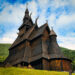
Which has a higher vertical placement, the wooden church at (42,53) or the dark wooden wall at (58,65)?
the wooden church at (42,53)

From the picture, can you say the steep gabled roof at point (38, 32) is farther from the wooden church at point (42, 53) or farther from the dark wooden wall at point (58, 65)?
the dark wooden wall at point (58, 65)

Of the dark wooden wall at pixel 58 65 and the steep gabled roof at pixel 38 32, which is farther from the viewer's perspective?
the steep gabled roof at pixel 38 32

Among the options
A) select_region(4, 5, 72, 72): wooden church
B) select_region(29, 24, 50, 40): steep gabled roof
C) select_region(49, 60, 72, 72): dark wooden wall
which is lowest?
select_region(49, 60, 72, 72): dark wooden wall

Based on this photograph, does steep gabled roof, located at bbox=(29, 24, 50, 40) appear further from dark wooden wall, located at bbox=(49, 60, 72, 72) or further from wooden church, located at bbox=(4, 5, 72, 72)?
dark wooden wall, located at bbox=(49, 60, 72, 72)

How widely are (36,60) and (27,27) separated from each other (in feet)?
61.8

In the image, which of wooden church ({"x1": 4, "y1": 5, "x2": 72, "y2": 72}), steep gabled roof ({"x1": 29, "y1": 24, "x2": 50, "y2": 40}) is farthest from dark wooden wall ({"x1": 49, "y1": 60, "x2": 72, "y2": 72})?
steep gabled roof ({"x1": 29, "y1": 24, "x2": 50, "y2": 40})

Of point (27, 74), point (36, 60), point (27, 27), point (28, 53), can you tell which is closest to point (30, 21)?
point (27, 27)

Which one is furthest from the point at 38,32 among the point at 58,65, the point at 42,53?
the point at 58,65

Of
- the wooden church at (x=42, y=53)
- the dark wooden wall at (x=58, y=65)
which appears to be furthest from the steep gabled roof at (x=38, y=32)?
the dark wooden wall at (x=58, y=65)

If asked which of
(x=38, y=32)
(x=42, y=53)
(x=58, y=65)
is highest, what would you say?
(x=38, y=32)

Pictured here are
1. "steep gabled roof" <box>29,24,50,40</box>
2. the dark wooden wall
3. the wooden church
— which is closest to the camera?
the dark wooden wall

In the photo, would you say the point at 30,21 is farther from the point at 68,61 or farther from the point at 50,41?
the point at 68,61

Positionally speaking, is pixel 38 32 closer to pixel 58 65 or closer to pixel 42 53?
pixel 42 53

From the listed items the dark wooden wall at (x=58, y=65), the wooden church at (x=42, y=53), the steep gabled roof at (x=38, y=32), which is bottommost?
the dark wooden wall at (x=58, y=65)
